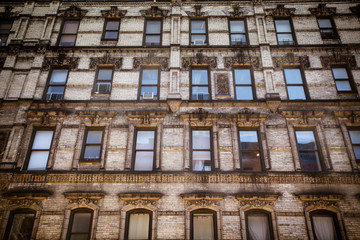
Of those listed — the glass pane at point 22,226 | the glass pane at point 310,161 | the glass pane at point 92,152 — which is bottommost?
the glass pane at point 22,226

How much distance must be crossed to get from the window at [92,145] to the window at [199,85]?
4.76m

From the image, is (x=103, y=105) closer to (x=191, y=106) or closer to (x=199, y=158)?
(x=191, y=106)

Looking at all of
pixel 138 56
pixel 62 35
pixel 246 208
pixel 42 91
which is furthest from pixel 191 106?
pixel 62 35

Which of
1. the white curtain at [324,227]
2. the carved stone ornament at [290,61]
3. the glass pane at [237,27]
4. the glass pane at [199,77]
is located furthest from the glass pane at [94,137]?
the white curtain at [324,227]

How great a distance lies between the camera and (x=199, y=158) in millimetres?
11414

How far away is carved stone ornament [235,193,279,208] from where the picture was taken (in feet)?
33.7

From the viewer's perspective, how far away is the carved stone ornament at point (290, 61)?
1341cm

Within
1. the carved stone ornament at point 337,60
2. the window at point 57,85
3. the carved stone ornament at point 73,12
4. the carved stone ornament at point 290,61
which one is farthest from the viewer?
Result: the carved stone ornament at point 73,12

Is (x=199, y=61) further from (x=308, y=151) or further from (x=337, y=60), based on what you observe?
(x=337, y=60)

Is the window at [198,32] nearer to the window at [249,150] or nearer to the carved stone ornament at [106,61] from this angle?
the carved stone ornament at [106,61]

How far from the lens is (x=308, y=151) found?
11469 millimetres

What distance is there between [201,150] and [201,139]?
0.56 metres

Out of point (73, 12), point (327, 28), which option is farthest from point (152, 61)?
point (327, 28)

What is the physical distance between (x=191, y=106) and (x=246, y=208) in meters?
5.04
